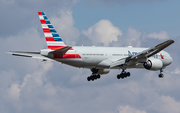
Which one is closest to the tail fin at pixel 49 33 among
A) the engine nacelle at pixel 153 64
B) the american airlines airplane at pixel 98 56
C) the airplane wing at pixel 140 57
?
the american airlines airplane at pixel 98 56

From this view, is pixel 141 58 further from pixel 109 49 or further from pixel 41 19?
pixel 41 19

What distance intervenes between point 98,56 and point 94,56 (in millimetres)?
825

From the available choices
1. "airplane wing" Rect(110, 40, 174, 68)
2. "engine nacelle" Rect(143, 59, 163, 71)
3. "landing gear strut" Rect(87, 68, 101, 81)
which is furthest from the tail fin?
"engine nacelle" Rect(143, 59, 163, 71)

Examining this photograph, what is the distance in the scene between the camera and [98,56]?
55.5 meters

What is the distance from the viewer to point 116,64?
56.8 m

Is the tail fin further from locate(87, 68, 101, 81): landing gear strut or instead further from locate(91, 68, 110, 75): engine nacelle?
locate(87, 68, 101, 81): landing gear strut

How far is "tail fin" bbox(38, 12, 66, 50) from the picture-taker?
5203 cm

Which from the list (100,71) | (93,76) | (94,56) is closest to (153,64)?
(100,71)

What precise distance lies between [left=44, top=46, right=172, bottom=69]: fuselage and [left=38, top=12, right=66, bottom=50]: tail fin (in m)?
1.81

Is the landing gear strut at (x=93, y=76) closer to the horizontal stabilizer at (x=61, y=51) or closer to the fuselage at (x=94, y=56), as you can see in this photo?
the fuselage at (x=94, y=56)

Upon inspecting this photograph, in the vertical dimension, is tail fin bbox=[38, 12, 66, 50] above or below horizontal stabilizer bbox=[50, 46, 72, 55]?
Answer: above

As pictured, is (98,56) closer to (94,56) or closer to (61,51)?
(94,56)

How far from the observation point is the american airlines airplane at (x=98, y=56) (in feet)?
170

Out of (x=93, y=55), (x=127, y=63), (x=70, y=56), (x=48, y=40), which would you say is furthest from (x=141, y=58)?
(x=48, y=40)
